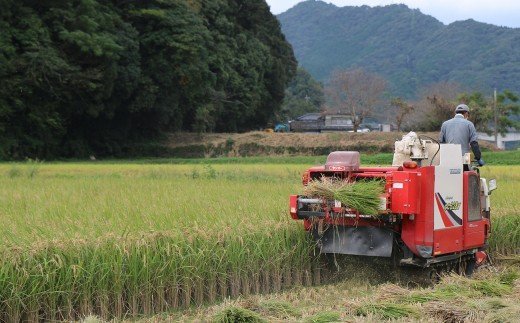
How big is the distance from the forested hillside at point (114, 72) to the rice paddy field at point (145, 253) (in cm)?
2092

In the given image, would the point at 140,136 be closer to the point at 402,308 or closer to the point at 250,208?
the point at 250,208

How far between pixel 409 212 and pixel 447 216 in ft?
2.43

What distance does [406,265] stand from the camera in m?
7.06

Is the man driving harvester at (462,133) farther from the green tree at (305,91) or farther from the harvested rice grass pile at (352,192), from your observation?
the green tree at (305,91)

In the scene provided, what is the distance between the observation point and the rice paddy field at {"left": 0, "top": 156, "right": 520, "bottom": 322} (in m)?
5.48

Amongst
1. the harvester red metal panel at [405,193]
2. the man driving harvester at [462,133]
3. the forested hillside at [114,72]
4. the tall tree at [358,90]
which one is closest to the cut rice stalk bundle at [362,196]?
the harvester red metal panel at [405,193]

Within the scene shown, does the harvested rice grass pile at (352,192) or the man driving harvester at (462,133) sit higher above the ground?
the man driving harvester at (462,133)

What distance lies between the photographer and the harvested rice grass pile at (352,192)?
661 cm

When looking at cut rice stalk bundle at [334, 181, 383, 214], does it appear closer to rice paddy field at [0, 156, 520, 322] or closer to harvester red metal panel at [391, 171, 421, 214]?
harvester red metal panel at [391, 171, 421, 214]

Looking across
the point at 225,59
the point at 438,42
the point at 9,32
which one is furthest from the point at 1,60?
the point at 438,42

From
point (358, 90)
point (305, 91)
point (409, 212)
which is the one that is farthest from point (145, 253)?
point (305, 91)

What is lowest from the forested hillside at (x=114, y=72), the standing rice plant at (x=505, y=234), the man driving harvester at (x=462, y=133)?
the standing rice plant at (x=505, y=234)

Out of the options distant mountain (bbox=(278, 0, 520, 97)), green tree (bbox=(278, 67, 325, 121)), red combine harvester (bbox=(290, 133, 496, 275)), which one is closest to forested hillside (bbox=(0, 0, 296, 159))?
red combine harvester (bbox=(290, 133, 496, 275))

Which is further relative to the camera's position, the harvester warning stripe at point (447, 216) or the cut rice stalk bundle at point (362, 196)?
the harvester warning stripe at point (447, 216)
